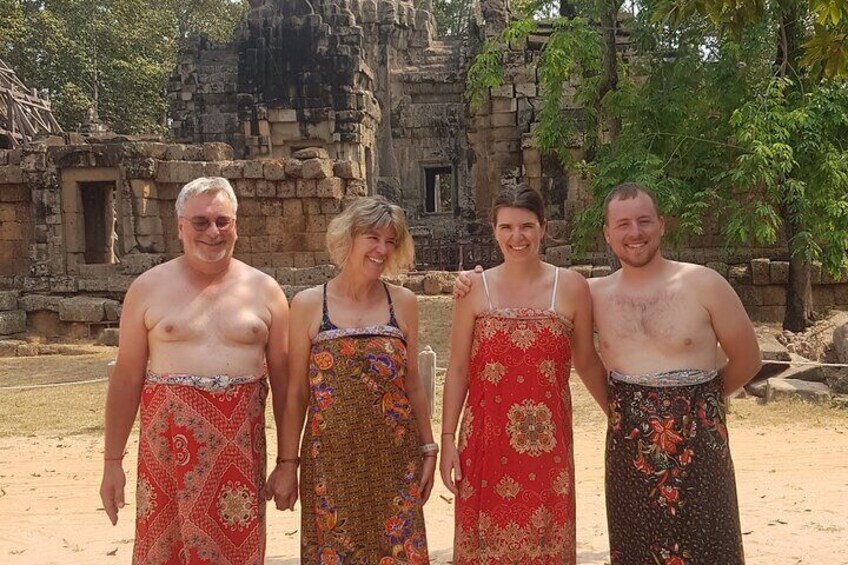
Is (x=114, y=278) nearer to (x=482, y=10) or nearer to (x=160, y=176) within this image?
(x=160, y=176)

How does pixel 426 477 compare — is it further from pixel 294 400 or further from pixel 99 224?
pixel 99 224

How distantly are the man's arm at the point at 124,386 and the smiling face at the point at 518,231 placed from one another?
4.60 ft

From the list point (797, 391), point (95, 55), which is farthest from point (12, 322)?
point (95, 55)

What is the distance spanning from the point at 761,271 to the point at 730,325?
39.1ft

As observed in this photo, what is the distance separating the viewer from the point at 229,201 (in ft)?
10.3

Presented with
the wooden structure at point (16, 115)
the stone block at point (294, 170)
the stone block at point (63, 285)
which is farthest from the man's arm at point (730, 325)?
the wooden structure at point (16, 115)

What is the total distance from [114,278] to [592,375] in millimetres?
14400

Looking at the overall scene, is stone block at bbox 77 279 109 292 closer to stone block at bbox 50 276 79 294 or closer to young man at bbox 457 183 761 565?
stone block at bbox 50 276 79 294

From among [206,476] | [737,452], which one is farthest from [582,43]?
[206,476]

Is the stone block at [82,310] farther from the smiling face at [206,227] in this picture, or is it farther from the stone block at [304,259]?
the smiling face at [206,227]

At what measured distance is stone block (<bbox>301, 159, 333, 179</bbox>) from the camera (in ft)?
51.4

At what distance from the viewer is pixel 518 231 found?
3.24 metres

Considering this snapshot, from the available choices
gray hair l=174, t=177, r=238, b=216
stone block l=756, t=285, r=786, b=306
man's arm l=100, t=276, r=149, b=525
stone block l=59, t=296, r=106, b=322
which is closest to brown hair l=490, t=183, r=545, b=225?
gray hair l=174, t=177, r=238, b=216

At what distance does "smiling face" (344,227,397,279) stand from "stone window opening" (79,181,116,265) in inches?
639
